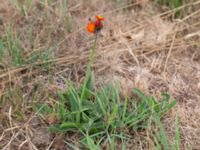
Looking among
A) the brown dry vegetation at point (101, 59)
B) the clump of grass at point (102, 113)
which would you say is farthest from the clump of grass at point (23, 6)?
the clump of grass at point (102, 113)

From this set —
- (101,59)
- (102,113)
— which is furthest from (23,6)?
(102,113)

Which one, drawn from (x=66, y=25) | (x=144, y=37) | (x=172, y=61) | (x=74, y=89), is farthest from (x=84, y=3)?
A: (x=74, y=89)

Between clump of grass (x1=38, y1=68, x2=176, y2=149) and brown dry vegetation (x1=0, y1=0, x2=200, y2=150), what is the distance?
2.2 inches

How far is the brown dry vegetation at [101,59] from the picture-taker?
1.68 metres

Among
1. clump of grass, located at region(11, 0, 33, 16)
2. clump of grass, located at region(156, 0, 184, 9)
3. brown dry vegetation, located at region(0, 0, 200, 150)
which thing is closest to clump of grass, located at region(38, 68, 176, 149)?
brown dry vegetation, located at region(0, 0, 200, 150)

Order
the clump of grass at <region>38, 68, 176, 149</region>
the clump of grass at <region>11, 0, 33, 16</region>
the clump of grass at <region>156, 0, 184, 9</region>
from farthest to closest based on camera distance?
the clump of grass at <region>156, 0, 184, 9</region>
the clump of grass at <region>11, 0, 33, 16</region>
the clump of grass at <region>38, 68, 176, 149</region>

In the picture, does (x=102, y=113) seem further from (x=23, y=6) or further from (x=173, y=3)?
(x=173, y=3)

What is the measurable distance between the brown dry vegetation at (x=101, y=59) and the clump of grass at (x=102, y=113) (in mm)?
56

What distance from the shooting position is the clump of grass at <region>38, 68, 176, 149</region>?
62.6 inches

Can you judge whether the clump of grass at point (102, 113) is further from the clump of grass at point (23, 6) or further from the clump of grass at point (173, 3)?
the clump of grass at point (173, 3)

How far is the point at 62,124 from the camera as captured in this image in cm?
155

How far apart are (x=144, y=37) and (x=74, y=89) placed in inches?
25.3

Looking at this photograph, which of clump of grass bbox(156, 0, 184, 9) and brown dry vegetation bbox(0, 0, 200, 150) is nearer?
brown dry vegetation bbox(0, 0, 200, 150)

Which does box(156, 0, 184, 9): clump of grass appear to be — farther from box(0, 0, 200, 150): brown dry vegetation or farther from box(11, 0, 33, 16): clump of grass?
box(11, 0, 33, 16): clump of grass
